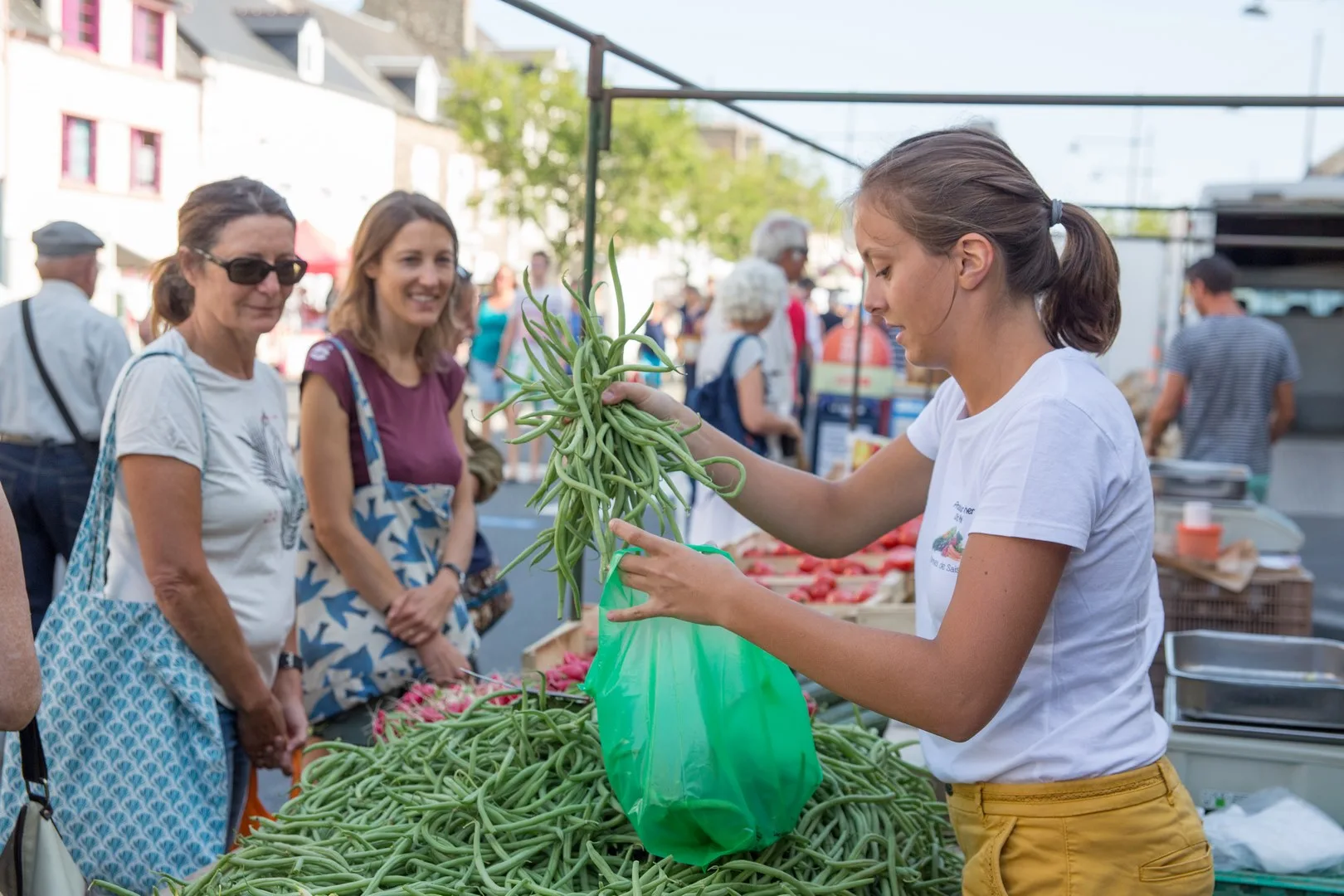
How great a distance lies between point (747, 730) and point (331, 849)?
74 cm

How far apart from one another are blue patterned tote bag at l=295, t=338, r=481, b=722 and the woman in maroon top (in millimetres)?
27

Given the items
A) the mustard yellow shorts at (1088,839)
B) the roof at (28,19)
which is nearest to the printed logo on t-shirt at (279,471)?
the mustard yellow shorts at (1088,839)

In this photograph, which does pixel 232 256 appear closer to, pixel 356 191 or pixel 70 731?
pixel 70 731

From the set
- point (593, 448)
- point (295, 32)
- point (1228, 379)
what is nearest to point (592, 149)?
point (593, 448)

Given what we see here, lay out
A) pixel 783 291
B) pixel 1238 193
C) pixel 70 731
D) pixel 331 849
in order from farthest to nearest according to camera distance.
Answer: pixel 1238 193
pixel 783 291
pixel 70 731
pixel 331 849

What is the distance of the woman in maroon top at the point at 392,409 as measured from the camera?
135 inches

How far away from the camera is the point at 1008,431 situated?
6.00ft

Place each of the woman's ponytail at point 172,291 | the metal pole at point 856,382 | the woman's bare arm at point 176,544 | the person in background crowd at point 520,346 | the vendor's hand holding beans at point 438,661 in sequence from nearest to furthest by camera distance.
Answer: the woman's bare arm at point 176,544 < the woman's ponytail at point 172,291 < the vendor's hand holding beans at point 438,661 < the metal pole at point 856,382 < the person in background crowd at point 520,346

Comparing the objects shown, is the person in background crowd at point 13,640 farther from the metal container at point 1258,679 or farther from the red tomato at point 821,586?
the red tomato at point 821,586

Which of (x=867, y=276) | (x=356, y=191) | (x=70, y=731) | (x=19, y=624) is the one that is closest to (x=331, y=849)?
(x=19, y=624)

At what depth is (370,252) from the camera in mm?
3650

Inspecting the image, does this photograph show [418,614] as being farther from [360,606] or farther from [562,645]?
[562,645]

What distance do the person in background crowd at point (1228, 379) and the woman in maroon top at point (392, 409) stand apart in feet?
18.1

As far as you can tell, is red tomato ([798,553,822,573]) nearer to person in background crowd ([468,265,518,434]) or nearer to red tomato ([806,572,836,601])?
red tomato ([806,572,836,601])
